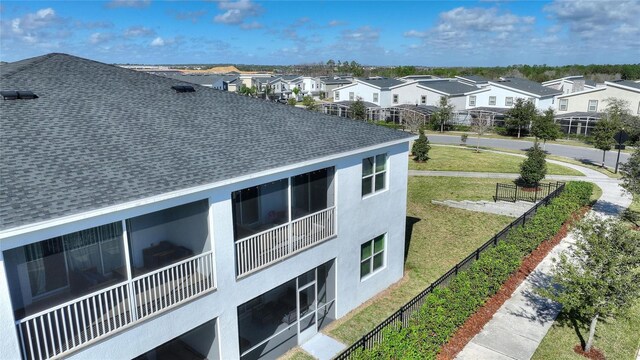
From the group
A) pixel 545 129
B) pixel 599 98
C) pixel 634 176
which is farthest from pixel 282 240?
pixel 599 98

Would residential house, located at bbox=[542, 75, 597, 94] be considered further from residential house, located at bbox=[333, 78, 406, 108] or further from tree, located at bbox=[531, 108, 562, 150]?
residential house, located at bbox=[333, 78, 406, 108]

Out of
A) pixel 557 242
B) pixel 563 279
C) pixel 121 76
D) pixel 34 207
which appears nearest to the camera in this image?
pixel 34 207

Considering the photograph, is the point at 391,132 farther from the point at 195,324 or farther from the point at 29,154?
the point at 29,154

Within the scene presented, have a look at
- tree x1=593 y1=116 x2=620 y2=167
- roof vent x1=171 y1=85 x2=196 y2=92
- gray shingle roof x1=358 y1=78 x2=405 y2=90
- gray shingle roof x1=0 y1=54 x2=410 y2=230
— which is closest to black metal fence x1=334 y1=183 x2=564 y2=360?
gray shingle roof x1=0 y1=54 x2=410 y2=230

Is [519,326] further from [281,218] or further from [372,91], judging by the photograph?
→ [372,91]

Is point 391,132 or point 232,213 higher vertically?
point 391,132

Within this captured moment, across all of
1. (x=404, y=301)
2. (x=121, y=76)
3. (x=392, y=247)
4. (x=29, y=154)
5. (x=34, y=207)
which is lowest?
(x=404, y=301)

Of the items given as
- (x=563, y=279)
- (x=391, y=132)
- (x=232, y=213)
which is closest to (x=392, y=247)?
(x=391, y=132)

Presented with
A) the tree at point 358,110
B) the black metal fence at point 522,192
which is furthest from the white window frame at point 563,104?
the black metal fence at point 522,192
